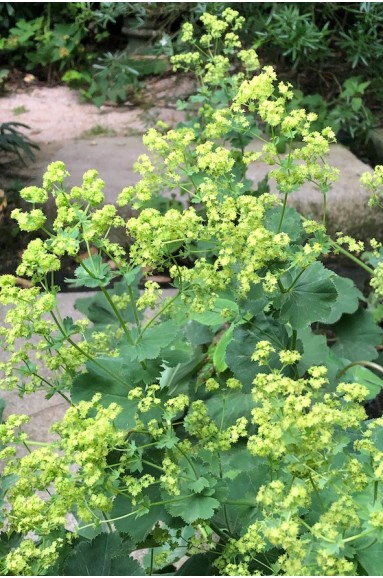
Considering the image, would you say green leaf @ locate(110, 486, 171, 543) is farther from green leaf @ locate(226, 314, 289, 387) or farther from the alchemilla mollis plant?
green leaf @ locate(226, 314, 289, 387)

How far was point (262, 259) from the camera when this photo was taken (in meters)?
1.29

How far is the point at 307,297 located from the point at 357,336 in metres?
1.07

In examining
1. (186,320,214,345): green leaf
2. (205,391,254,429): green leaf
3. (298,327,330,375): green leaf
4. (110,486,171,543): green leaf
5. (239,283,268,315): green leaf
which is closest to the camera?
(110,486,171,543): green leaf

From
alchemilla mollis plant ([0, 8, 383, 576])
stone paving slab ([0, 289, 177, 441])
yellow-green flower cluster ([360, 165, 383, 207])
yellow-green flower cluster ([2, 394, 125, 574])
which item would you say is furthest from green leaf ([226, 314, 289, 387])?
stone paving slab ([0, 289, 177, 441])

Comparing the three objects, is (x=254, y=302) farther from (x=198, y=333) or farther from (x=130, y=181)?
(x=130, y=181)

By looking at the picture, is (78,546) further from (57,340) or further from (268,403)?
(268,403)

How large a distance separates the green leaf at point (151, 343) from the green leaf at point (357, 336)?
114 centimetres

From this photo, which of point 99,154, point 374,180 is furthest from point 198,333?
point 99,154

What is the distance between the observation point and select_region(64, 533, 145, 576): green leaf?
1244 millimetres

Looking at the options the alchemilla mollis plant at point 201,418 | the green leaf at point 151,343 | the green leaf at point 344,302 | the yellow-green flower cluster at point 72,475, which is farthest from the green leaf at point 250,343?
the green leaf at point 344,302

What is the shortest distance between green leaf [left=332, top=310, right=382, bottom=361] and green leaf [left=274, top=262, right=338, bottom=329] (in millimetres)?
969

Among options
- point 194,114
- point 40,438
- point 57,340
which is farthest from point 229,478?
point 194,114

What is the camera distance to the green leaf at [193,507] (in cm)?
116

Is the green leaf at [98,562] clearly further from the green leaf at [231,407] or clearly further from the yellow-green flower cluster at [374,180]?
the yellow-green flower cluster at [374,180]
